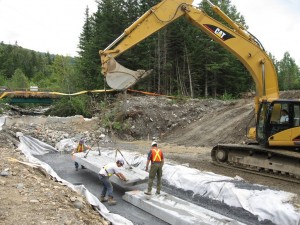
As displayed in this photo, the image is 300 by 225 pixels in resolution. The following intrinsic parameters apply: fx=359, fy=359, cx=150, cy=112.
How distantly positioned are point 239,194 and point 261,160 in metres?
3.24

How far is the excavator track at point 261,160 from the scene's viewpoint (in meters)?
11.4

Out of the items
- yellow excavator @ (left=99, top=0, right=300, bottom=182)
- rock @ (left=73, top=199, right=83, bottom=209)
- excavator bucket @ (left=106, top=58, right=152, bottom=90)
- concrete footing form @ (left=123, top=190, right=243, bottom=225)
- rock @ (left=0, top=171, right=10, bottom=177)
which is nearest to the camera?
rock @ (left=73, top=199, right=83, bottom=209)

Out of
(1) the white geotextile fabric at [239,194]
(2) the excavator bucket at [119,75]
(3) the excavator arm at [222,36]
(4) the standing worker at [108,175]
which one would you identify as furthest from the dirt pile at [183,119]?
(4) the standing worker at [108,175]

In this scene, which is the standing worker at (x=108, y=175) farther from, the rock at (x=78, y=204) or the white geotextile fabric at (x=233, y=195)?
the rock at (x=78, y=204)

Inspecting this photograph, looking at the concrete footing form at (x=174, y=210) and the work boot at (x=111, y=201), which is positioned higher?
the concrete footing form at (x=174, y=210)

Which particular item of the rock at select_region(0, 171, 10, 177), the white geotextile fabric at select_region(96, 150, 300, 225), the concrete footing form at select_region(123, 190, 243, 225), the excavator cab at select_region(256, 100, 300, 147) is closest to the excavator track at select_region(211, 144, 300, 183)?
the excavator cab at select_region(256, 100, 300, 147)

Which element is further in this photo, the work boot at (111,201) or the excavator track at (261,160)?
the excavator track at (261,160)

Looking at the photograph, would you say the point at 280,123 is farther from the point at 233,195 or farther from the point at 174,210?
the point at 174,210

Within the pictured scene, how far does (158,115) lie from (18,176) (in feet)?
50.9

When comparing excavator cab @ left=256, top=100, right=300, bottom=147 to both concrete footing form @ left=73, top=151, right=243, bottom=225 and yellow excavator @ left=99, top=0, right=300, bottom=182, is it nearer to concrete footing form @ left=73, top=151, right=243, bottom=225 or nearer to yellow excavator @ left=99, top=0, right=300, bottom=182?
yellow excavator @ left=99, top=0, right=300, bottom=182

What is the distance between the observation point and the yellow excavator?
11484mm

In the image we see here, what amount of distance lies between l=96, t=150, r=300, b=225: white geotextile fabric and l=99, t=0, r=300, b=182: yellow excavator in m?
1.73

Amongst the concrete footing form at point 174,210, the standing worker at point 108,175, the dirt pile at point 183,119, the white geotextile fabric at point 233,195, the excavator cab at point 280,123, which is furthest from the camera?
the dirt pile at point 183,119

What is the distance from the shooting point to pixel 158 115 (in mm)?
24734
